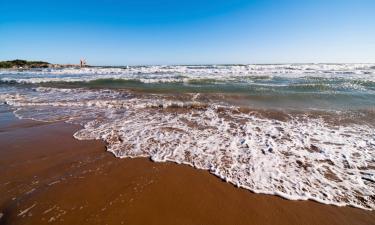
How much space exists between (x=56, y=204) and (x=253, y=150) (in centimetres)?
352

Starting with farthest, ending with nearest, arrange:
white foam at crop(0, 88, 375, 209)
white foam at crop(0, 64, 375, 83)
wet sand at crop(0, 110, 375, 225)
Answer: white foam at crop(0, 64, 375, 83) < white foam at crop(0, 88, 375, 209) < wet sand at crop(0, 110, 375, 225)

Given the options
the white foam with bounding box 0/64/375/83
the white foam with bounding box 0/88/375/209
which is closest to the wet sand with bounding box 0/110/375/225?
the white foam with bounding box 0/88/375/209

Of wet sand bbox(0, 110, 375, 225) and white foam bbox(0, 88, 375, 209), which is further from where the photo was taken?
white foam bbox(0, 88, 375, 209)

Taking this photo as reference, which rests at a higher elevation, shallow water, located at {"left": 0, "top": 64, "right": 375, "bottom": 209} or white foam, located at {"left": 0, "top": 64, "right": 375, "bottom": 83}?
white foam, located at {"left": 0, "top": 64, "right": 375, "bottom": 83}

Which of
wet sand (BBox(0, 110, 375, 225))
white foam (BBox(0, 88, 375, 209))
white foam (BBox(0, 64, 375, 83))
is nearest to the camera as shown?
wet sand (BBox(0, 110, 375, 225))

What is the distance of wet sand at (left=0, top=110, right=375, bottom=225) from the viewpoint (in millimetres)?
2533

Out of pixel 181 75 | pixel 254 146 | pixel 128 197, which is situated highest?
pixel 181 75

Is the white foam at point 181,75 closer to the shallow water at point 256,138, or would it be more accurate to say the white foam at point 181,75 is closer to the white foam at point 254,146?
the shallow water at point 256,138

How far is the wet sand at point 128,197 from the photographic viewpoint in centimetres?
253

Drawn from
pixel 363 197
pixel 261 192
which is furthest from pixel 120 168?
pixel 363 197

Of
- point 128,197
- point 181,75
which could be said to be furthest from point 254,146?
point 181,75

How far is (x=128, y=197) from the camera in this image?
289cm

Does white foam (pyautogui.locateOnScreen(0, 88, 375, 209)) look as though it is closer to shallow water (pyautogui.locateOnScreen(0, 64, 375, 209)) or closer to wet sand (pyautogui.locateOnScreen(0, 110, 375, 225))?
shallow water (pyautogui.locateOnScreen(0, 64, 375, 209))

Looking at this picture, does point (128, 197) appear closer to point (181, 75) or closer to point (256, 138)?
point (256, 138)
